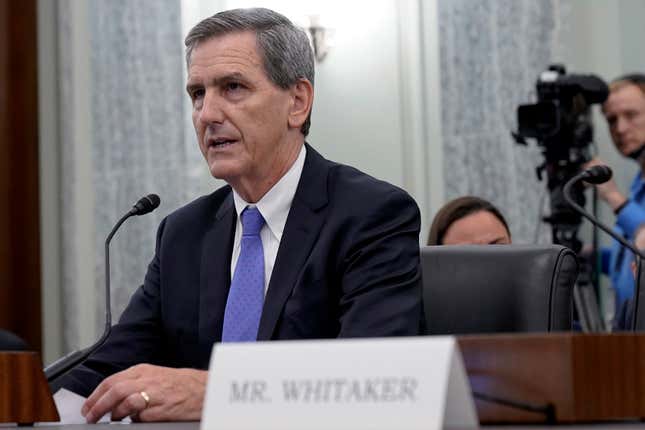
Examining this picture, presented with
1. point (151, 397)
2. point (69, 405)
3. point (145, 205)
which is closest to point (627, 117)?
point (145, 205)

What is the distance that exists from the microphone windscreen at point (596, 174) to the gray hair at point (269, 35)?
1.98 feet

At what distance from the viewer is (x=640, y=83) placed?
443 centimetres

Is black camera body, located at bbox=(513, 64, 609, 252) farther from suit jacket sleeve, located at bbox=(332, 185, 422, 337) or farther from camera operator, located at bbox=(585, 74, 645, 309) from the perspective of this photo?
suit jacket sleeve, located at bbox=(332, 185, 422, 337)

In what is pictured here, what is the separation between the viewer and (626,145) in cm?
439

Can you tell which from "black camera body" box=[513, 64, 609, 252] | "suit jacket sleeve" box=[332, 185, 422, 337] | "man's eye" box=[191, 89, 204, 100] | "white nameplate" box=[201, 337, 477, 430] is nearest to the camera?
"white nameplate" box=[201, 337, 477, 430]

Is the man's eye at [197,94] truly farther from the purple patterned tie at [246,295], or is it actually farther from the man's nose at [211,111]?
the purple patterned tie at [246,295]

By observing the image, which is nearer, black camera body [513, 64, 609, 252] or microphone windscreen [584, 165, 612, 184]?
microphone windscreen [584, 165, 612, 184]

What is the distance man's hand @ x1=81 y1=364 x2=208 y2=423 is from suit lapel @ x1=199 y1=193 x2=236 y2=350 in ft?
1.04

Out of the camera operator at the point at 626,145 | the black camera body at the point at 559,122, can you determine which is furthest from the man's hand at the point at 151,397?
the camera operator at the point at 626,145

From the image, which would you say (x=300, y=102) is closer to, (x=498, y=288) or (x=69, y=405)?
(x=498, y=288)

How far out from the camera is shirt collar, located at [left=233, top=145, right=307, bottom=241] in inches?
89.4

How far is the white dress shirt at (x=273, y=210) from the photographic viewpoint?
225cm

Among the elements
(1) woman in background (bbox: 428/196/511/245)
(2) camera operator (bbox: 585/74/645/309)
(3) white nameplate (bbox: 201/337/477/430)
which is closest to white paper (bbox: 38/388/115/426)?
(3) white nameplate (bbox: 201/337/477/430)

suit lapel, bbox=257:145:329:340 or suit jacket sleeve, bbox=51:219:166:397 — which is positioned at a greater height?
suit lapel, bbox=257:145:329:340
